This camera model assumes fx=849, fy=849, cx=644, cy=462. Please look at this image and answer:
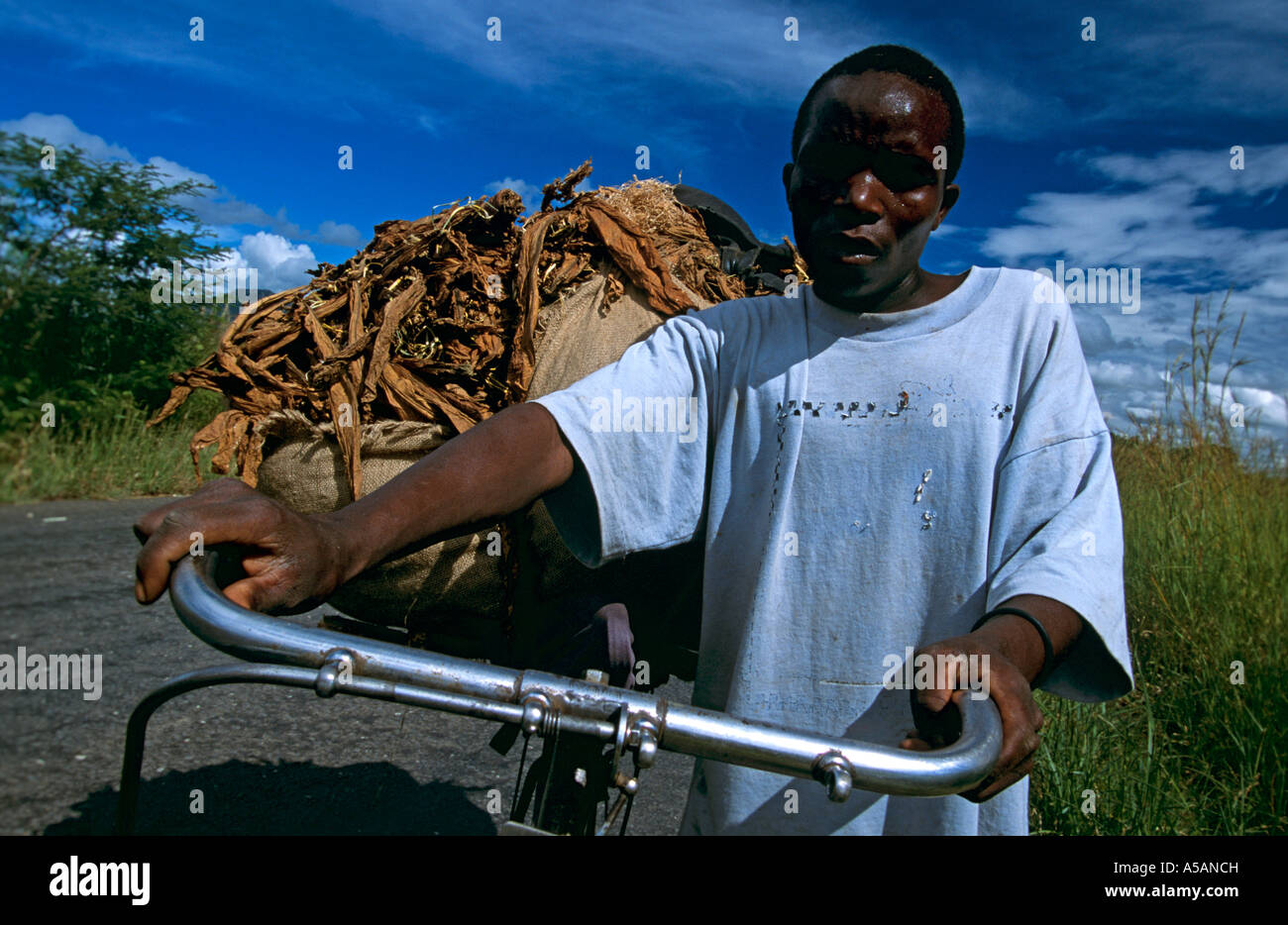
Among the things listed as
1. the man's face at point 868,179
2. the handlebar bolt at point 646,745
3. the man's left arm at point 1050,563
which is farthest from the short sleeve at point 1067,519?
the handlebar bolt at point 646,745

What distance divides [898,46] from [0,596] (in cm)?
612

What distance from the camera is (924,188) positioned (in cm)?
159

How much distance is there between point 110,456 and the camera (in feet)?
12.9

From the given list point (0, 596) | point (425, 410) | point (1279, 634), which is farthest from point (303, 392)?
point (0, 596)

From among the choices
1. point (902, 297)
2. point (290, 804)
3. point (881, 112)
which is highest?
point (881, 112)

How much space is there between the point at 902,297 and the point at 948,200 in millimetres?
266

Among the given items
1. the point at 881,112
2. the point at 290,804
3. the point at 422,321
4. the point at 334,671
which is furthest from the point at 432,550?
the point at 290,804

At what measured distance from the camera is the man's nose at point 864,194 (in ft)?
5.00

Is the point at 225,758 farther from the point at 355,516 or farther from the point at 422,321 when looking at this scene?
the point at 355,516

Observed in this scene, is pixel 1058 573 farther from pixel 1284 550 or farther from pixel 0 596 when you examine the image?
pixel 0 596

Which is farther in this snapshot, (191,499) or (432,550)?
(432,550)

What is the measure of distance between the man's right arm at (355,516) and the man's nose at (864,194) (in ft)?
2.19

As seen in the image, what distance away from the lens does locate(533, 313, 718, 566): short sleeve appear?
1.46m

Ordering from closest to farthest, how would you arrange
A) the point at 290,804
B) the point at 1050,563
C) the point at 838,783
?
1. the point at 838,783
2. the point at 1050,563
3. the point at 290,804
